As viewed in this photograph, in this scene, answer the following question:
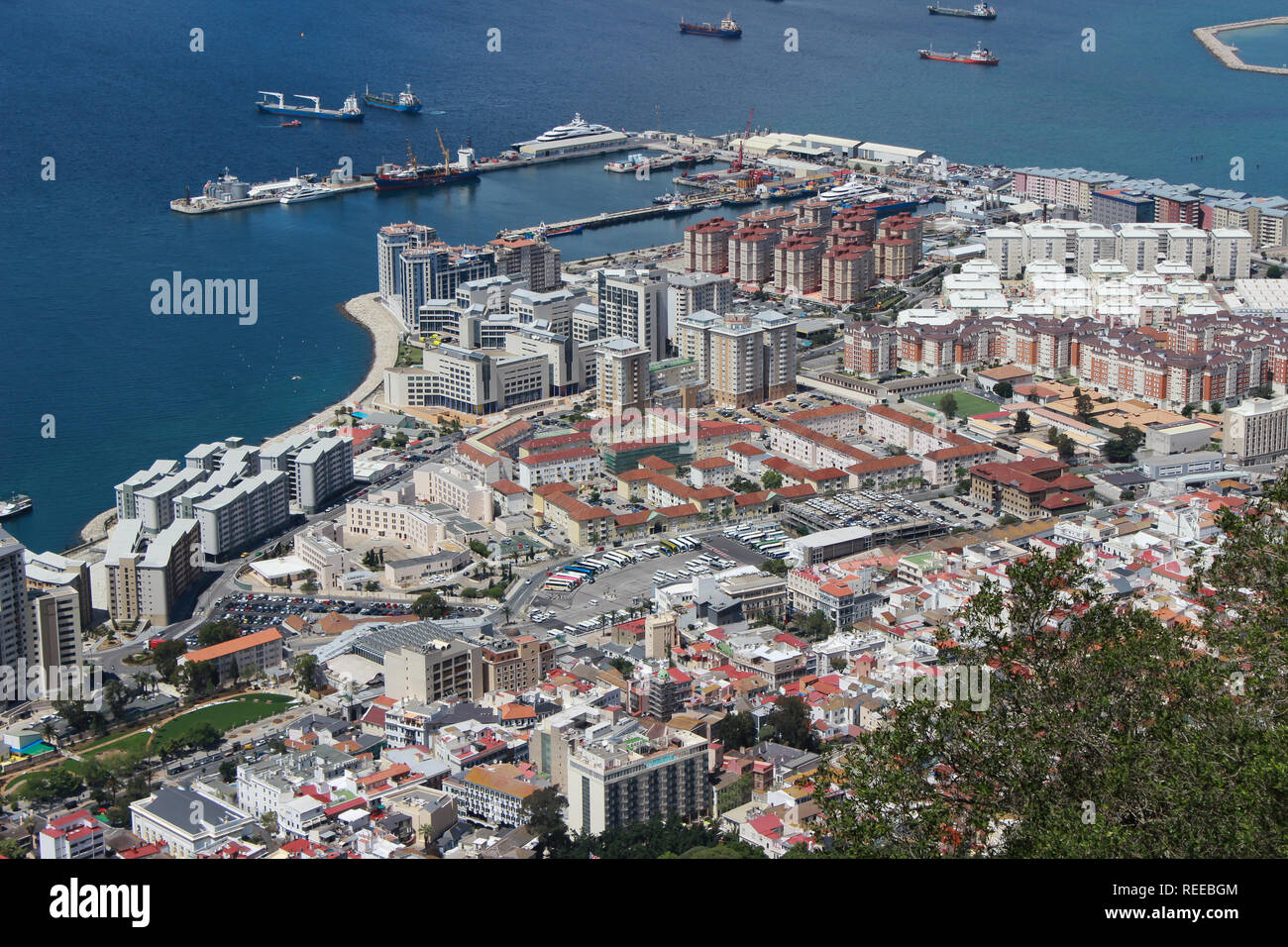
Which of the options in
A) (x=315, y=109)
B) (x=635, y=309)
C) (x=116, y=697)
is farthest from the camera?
(x=315, y=109)

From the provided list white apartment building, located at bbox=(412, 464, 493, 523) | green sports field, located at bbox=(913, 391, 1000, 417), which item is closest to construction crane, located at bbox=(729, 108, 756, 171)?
green sports field, located at bbox=(913, 391, 1000, 417)

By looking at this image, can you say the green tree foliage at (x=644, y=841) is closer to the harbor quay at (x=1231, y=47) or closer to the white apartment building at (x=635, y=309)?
the white apartment building at (x=635, y=309)

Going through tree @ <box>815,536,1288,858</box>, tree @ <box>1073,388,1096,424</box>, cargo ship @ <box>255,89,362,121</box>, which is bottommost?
tree @ <box>1073,388,1096,424</box>

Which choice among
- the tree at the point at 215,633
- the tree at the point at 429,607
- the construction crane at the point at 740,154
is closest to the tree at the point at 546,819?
the tree at the point at 429,607

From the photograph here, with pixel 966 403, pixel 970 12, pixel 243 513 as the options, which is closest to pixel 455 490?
pixel 243 513

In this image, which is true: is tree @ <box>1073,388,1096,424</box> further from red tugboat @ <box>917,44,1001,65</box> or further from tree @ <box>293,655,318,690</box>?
red tugboat @ <box>917,44,1001,65</box>

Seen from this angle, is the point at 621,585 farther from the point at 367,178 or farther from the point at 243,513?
the point at 367,178
